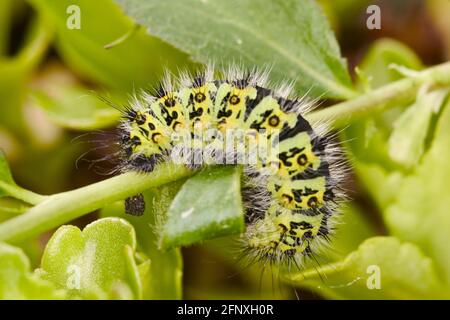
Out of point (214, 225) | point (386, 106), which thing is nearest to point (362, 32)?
point (386, 106)

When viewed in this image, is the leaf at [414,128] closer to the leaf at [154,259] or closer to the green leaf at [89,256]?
the leaf at [154,259]

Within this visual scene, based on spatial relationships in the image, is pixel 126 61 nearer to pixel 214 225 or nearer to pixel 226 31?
pixel 226 31

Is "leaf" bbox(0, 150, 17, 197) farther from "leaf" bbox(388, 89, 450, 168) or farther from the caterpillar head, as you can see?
"leaf" bbox(388, 89, 450, 168)

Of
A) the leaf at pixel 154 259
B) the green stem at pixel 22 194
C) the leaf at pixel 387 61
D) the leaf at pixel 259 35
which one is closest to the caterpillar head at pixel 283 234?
the leaf at pixel 154 259

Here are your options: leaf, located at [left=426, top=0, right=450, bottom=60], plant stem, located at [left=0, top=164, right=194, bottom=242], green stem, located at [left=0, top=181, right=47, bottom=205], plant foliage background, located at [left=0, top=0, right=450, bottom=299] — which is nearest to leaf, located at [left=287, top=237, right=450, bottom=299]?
plant foliage background, located at [left=0, top=0, right=450, bottom=299]

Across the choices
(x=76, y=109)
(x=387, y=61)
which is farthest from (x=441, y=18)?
(x=76, y=109)

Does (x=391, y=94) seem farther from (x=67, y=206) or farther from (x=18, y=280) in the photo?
(x=18, y=280)
